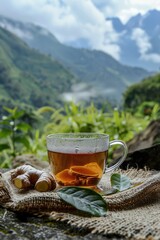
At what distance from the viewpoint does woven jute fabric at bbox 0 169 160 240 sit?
0.46 meters

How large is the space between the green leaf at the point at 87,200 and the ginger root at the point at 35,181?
92 millimetres

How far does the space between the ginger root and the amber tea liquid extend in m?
0.02

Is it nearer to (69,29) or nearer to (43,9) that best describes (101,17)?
(69,29)

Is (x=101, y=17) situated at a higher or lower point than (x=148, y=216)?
higher

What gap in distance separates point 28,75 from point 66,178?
14.4 metres

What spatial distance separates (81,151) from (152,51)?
75.3 ft

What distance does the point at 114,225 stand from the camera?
47 cm

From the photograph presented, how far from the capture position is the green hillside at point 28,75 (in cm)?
1238

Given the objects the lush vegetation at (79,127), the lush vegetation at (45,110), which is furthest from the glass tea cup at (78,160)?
the lush vegetation at (79,127)

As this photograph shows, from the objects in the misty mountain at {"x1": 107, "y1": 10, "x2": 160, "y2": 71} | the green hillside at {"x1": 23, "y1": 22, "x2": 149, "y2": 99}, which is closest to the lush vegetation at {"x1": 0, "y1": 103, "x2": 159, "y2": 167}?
the green hillside at {"x1": 23, "y1": 22, "x2": 149, "y2": 99}

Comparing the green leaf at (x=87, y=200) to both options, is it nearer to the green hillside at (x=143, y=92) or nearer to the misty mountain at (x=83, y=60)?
the green hillside at (x=143, y=92)

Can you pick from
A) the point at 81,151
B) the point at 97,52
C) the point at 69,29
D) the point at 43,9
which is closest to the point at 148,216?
the point at 81,151

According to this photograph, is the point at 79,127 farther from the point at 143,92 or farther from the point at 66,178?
the point at 143,92

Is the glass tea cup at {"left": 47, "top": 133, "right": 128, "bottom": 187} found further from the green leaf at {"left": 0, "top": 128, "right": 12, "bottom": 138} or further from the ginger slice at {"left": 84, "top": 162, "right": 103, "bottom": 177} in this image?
the green leaf at {"left": 0, "top": 128, "right": 12, "bottom": 138}
